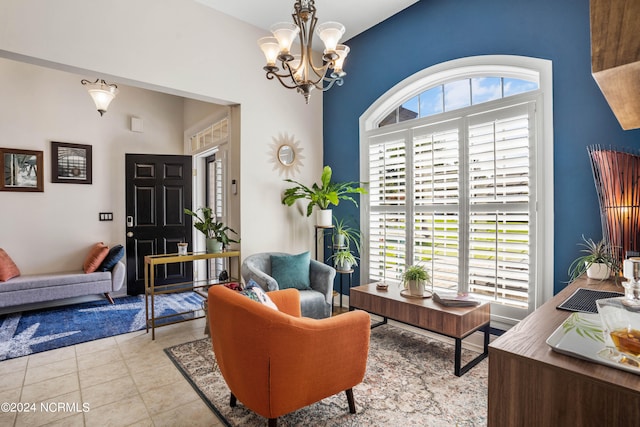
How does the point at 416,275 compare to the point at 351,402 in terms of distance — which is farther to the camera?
the point at 416,275

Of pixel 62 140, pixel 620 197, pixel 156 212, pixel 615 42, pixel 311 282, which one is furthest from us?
pixel 156 212

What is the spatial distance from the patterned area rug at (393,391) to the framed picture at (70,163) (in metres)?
3.36

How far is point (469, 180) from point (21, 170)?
5.62m

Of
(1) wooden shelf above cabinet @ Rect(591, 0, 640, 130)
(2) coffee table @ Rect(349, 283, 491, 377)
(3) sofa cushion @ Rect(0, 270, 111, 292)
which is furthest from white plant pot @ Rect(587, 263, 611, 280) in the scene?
(3) sofa cushion @ Rect(0, 270, 111, 292)

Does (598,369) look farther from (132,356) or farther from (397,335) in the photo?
(132,356)

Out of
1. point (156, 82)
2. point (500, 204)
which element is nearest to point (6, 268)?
point (156, 82)

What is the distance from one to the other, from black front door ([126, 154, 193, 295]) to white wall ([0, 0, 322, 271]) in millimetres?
309

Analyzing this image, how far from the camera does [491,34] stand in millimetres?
2980

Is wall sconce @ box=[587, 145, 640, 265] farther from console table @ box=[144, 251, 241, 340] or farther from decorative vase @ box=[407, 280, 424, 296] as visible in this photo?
console table @ box=[144, 251, 241, 340]

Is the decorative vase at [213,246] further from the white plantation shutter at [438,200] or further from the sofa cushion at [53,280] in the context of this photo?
the white plantation shutter at [438,200]

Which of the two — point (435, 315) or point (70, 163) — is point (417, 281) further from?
point (70, 163)

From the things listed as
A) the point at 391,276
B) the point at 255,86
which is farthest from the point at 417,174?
the point at 255,86

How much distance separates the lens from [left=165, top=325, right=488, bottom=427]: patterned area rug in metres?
2.03

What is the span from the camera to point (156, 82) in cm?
329
